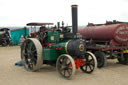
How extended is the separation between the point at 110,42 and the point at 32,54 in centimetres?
301

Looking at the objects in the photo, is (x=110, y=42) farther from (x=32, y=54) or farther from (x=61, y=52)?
(x=32, y=54)

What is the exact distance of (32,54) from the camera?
638 centimetres

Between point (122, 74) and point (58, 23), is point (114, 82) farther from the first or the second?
point (58, 23)

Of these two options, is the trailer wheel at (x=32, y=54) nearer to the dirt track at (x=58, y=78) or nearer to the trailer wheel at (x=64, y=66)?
the dirt track at (x=58, y=78)

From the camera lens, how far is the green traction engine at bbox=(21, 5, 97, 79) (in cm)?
546

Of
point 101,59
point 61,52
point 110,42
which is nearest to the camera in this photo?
point 61,52

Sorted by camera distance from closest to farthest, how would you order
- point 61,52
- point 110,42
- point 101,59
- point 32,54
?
point 61,52, point 32,54, point 101,59, point 110,42

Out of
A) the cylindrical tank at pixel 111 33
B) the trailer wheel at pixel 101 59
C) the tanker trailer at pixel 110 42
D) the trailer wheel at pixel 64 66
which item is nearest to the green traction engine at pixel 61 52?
the trailer wheel at pixel 64 66

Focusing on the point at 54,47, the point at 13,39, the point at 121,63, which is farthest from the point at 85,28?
the point at 13,39

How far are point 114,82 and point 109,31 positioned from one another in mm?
2520

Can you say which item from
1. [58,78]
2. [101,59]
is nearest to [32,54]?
[58,78]

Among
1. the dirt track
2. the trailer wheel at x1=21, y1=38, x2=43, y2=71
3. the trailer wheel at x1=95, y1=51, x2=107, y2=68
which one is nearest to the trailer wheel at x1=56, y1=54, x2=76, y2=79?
the dirt track

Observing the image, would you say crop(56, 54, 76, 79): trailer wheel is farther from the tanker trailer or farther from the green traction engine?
the tanker trailer

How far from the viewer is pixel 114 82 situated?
5.11 meters
